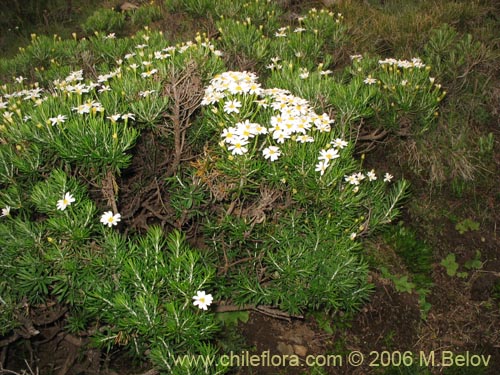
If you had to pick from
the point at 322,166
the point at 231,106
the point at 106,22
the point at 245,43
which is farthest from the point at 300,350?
the point at 106,22

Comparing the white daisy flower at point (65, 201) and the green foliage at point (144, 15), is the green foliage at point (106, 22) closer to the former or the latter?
the green foliage at point (144, 15)

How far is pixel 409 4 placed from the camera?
6.13 metres

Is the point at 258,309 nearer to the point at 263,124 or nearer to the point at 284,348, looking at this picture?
the point at 284,348

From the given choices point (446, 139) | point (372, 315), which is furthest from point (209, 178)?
point (446, 139)

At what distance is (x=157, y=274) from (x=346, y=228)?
1.25 meters

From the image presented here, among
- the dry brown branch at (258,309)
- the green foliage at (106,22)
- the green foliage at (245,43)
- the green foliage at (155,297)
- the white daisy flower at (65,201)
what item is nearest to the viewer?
the green foliage at (155,297)

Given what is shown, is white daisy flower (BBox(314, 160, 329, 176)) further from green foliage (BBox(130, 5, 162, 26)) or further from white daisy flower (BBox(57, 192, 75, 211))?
green foliage (BBox(130, 5, 162, 26))

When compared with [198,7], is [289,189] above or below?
below

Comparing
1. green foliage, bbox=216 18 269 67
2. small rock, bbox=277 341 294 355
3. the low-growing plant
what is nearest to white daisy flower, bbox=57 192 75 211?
the low-growing plant

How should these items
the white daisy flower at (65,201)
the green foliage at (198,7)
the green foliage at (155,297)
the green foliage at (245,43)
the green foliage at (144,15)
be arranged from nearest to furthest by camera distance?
the green foliage at (155,297), the white daisy flower at (65,201), the green foliage at (245,43), the green foliage at (198,7), the green foliage at (144,15)

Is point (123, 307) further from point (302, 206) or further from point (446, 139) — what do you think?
point (446, 139)

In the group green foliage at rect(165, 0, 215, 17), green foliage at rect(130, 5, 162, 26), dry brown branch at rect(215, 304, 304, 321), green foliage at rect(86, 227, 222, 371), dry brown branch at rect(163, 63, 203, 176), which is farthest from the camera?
green foliage at rect(130, 5, 162, 26)

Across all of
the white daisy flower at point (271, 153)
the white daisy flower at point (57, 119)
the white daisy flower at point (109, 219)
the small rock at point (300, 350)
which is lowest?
the small rock at point (300, 350)

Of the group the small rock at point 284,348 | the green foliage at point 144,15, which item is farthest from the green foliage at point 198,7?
the small rock at point 284,348
